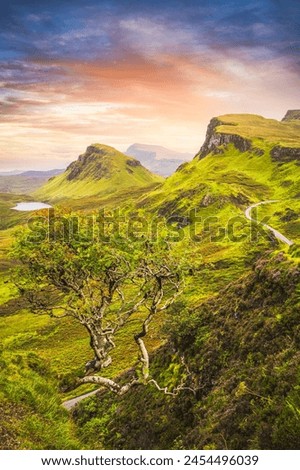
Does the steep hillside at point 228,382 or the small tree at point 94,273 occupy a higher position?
the small tree at point 94,273

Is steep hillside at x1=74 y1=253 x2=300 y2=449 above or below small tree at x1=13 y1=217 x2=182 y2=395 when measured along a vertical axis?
below

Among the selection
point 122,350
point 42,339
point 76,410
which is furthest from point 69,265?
point 42,339

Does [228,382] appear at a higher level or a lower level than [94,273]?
lower

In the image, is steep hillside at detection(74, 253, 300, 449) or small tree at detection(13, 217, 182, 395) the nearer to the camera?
steep hillside at detection(74, 253, 300, 449)

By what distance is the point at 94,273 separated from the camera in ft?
68.1

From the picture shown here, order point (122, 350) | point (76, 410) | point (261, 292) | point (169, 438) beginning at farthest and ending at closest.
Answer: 1. point (122, 350)
2. point (76, 410)
3. point (261, 292)
4. point (169, 438)

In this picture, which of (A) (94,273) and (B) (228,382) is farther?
(A) (94,273)

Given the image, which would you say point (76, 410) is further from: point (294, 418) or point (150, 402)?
point (294, 418)

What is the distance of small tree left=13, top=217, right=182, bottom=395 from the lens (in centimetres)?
1914

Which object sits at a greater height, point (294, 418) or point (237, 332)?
point (294, 418)

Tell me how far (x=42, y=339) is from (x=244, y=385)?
3922 inches

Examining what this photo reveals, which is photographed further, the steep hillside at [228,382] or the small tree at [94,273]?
the small tree at [94,273]

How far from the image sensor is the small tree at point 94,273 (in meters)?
19.1
